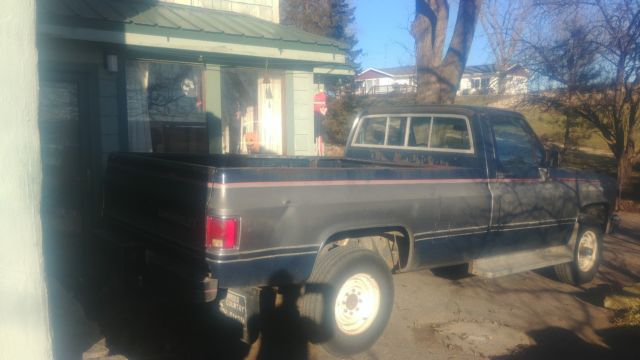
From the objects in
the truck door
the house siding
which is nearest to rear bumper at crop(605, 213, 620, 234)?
the truck door

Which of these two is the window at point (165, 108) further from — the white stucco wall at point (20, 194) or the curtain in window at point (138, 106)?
the white stucco wall at point (20, 194)

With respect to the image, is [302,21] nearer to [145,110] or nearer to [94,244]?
[145,110]

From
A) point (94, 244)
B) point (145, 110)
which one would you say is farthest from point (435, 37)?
point (94, 244)

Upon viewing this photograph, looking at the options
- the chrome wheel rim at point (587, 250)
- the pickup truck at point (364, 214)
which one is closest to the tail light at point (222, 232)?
the pickup truck at point (364, 214)

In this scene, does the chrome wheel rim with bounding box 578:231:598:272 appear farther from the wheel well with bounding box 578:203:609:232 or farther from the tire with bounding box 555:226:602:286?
the wheel well with bounding box 578:203:609:232

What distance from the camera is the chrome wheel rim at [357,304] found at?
4449 mm

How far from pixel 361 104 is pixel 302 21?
1150cm

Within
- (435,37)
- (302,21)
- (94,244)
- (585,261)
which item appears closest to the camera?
(94,244)

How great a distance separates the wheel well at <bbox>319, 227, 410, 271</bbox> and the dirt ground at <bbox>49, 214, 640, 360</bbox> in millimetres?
660

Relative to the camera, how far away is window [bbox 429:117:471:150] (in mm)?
5781

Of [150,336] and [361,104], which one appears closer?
[150,336]

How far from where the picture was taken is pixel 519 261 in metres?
6.00

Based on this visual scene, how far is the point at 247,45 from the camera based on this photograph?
8.07m

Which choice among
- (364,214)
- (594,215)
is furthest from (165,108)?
(594,215)
